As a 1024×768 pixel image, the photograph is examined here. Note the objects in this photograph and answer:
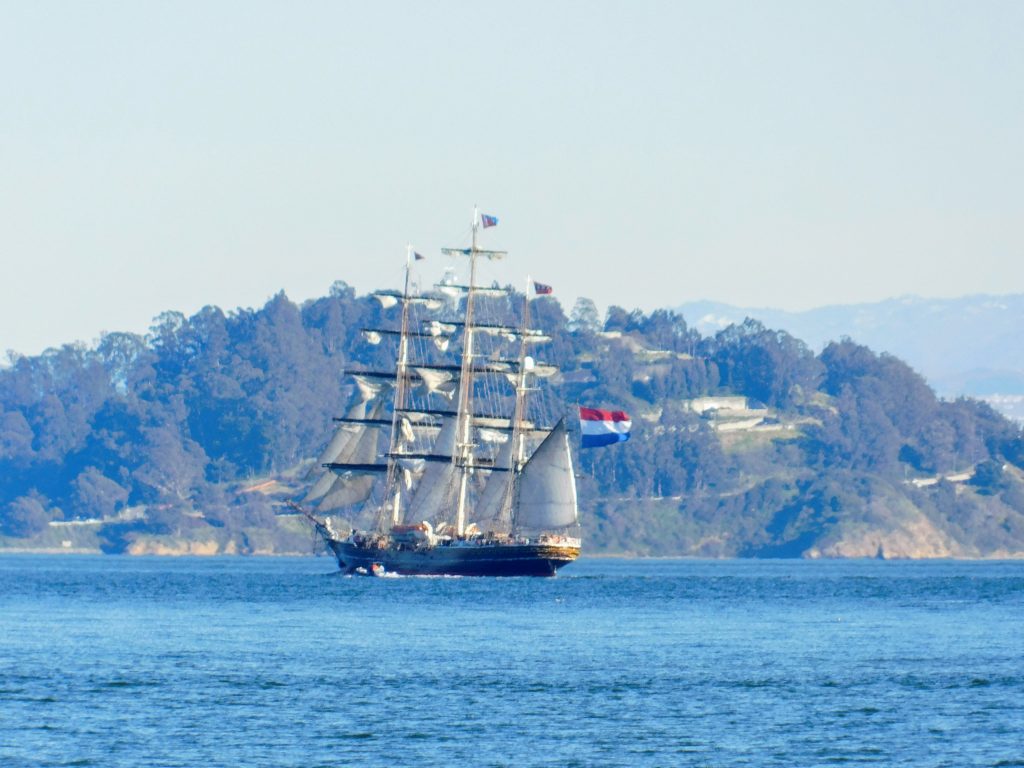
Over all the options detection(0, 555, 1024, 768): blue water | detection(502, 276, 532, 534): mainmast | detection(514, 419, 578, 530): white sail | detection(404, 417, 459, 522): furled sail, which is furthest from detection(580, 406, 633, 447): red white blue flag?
detection(0, 555, 1024, 768): blue water

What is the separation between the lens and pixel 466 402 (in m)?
147

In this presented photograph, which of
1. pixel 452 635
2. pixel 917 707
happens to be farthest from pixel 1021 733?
pixel 452 635

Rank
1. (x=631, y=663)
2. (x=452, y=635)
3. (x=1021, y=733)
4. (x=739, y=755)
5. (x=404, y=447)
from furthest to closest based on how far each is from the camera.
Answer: (x=404, y=447) < (x=452, y=635) < (x=631, y=663) < (x=1021, y=733) < (x=739, y=755)

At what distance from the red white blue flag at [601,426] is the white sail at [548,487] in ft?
5.01

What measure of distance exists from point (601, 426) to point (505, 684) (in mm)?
75190

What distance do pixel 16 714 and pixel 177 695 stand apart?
5636 mm

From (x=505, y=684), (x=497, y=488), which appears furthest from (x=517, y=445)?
(x=505, y=684)

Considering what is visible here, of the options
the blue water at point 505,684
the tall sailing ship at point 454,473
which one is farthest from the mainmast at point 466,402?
the blue water at point 505,684

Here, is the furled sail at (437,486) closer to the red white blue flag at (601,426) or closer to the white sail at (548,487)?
the white sail at (548,487)

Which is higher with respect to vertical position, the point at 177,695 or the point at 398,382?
the point at 398,382

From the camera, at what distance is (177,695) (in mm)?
57281

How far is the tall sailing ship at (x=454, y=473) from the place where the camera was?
136625mm

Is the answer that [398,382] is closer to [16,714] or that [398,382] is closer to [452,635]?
[452,635]

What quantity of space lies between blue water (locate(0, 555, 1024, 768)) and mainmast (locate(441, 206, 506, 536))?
127ft
